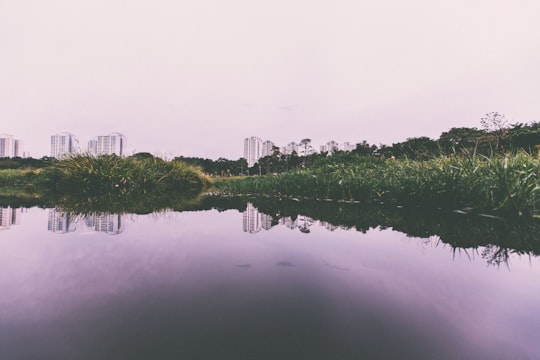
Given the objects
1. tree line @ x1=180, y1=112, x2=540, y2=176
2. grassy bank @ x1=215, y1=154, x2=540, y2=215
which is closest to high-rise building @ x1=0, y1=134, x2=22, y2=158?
tree line @ x1=180, y1=112, x2=540, y2=176

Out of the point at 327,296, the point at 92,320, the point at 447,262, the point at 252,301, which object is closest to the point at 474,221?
the point at 447,262

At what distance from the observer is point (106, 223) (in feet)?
8.21

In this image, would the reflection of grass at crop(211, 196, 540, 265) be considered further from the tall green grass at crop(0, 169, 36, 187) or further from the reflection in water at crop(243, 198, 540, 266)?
the tall green grass at crop(0, 169, 36, 187)

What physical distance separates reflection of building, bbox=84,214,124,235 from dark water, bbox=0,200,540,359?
0.19 metres

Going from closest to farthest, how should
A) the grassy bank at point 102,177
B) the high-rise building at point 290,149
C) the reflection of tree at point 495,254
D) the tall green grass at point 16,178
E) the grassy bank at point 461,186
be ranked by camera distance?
the reflection of tree at point 495,254 < the grassy bank at point 461,186 < the grassy bank at point 102,177 < the tall green grass at point 16,178 < the high-rise building at point 290,149

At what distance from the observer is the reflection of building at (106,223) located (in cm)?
222

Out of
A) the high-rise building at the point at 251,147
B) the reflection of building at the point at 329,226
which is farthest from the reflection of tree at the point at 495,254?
the high-rise building at the point at 251,147

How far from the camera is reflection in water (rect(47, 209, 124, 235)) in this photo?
7.30 feet

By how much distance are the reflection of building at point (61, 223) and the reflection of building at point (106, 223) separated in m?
0.11

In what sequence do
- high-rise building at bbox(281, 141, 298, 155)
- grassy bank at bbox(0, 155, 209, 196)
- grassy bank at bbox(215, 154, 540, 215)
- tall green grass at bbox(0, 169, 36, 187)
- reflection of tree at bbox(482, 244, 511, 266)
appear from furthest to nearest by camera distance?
high-rise building at bbox(281, 141, 298, 155)
tall green grass at bbox(0, 169, 36, 187)
grassy bank at bbox(0, 155, 209, 196)
grassy bank at bbox(215, 154, 540, 215)
reflection of tree at bbox(482, 244, 511, 266)

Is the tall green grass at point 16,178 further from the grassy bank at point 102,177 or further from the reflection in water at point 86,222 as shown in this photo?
the reflection in water at point 86,222

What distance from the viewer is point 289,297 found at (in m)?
1.03

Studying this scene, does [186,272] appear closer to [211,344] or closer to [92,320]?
[92,320]

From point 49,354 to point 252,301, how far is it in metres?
0.58
